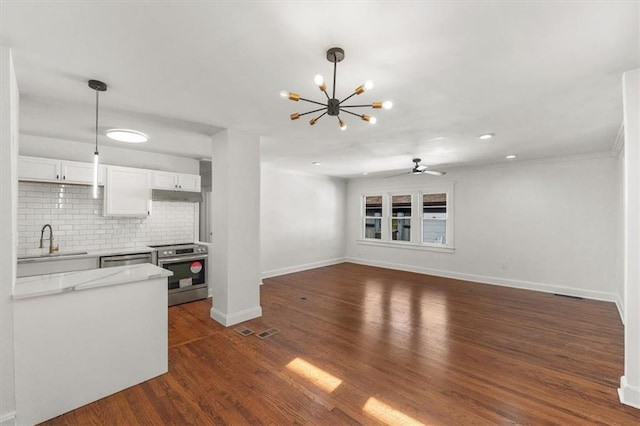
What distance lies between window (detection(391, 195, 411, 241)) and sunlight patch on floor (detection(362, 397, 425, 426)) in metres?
5.95

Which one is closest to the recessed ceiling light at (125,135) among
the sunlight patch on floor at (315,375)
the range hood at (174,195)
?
the range hood at (174,195)

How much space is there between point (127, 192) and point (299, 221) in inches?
158

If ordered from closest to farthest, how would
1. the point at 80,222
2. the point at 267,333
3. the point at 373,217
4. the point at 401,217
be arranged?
1. the point at 267,333
2. the point at 80,222
3. the point at 401,217
4. the point at 373,217

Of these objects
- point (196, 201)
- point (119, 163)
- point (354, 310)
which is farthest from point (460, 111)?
point (119, 163)

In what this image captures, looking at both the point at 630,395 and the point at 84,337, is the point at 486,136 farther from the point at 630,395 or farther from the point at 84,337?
the point at 84,337

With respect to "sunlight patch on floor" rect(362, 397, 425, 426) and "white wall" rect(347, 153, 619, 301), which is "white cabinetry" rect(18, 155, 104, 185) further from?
"white wall" rect(347, 153, 619, 301)

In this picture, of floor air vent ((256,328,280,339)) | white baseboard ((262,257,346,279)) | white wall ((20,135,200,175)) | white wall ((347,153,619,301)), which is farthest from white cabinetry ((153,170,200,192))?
white wall ((347,153,619,301))

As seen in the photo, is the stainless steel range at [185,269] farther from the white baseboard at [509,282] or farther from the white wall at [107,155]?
the white baseboard at [509,282]

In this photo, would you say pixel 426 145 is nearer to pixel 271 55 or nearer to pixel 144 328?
pixel 271 55

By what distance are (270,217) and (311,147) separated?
2.65m

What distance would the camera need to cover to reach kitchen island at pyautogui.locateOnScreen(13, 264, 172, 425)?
204cm

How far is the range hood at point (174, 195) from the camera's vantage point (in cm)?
469

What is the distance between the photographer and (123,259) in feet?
13.7

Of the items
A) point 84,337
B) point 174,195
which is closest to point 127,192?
point 174,195
